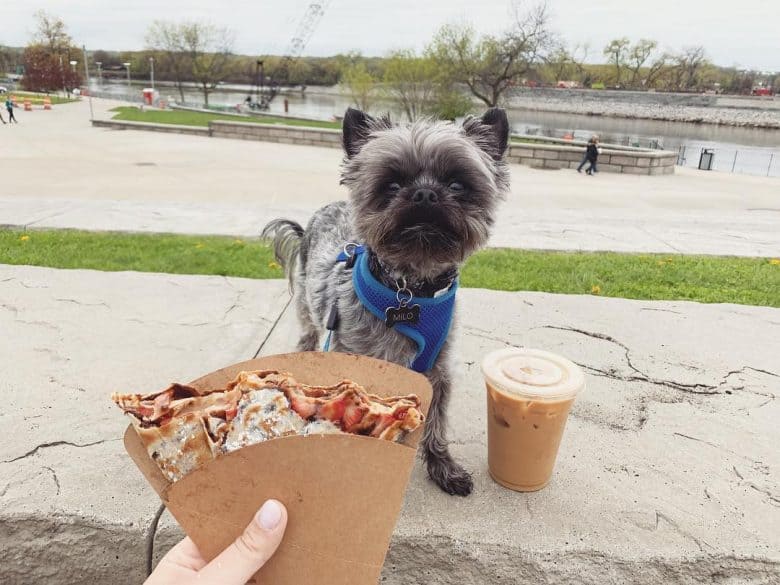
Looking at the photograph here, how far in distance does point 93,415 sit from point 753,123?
84.2 meters

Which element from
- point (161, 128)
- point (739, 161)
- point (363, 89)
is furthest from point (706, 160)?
point (363, 89)

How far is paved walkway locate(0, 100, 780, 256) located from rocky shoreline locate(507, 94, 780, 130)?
178ft

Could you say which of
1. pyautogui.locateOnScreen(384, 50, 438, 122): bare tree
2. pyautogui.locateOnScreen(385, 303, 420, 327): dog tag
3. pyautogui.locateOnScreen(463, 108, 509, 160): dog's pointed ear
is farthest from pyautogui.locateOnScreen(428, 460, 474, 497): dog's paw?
pyautogui.locateOnScreen(384, 50, 438, 122): bare tree

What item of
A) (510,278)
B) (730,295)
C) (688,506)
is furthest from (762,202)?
(688,506)

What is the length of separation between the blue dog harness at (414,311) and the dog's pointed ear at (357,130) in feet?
2.14

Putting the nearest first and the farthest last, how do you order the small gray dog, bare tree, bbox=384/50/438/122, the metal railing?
the small gray dog < the metal railing < bare tree, bbox=384/50/438/122

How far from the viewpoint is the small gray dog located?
8.45ft

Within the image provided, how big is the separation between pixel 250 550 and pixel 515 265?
5.80m

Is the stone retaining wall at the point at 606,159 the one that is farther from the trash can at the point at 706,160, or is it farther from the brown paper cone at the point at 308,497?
the brown paper cone at the point at 308,497

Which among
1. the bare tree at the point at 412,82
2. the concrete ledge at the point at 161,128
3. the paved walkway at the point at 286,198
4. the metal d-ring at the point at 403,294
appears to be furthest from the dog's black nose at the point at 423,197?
the bare tree at the point at 412,82

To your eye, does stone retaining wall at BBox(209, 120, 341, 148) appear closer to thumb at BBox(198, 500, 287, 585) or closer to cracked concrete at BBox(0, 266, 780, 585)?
cracked concrete at BBox(0, 266, 780, 585)

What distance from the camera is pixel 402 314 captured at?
268 cm

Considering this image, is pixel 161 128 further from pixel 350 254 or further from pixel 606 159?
pixel 350 254

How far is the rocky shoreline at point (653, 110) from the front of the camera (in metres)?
71.1
